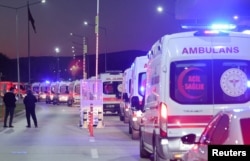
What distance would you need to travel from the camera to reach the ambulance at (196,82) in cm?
1117

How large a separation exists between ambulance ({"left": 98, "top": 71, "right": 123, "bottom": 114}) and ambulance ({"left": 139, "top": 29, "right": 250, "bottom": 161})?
26375mm

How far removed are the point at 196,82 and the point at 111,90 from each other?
27.7 meters

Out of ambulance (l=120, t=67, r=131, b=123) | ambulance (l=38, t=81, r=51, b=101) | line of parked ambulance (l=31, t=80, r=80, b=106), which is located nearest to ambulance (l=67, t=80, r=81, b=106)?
line of parked ambulance (l=31, t=80, r=80, b=106)

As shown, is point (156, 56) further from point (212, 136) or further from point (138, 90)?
point (138, 90)

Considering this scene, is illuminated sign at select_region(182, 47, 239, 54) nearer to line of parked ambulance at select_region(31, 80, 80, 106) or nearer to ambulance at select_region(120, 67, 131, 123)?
ambulance at select_region(120, 67, 131, 123)

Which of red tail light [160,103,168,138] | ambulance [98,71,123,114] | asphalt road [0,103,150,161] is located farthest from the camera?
ambulance [98,71,123,114]

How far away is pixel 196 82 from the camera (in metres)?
11.3

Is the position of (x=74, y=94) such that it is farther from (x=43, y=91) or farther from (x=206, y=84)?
(x=206, y=84)

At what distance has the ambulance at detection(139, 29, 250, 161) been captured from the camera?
440 inches

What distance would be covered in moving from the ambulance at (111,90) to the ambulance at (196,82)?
26.4 m

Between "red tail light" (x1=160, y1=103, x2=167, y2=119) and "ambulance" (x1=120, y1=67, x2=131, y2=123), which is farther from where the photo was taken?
"ambulance" (x1=120, y1=67, x2=131, y2=123)

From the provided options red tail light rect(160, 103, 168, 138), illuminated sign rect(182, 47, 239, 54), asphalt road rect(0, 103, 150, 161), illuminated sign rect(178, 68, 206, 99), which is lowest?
asphalt road rect(0, 103, 150, 161)

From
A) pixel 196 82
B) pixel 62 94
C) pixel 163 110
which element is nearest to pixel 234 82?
pixel 196 82

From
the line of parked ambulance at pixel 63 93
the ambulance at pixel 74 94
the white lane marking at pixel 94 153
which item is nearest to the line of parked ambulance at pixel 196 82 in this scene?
the white lane marking at pixel 94 153
